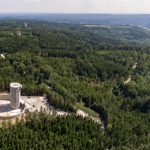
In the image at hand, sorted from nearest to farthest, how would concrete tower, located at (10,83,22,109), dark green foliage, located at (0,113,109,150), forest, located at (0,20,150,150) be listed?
dark green foliage, located at (0,113,109,150), forest, located at (0,20,150,150), concrete tower, located at (10,83,22,109)

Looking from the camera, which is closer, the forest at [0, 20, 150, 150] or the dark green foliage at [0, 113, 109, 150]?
the dark green foliage at [0, 113, 109, 150]

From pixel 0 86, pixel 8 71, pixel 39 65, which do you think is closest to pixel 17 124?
pixel 0 86

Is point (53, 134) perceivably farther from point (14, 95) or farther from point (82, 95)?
point (82, 95)

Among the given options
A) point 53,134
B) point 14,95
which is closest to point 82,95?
point 14,95

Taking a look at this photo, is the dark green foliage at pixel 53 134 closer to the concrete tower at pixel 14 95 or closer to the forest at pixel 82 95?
the forest at pixel 82 95

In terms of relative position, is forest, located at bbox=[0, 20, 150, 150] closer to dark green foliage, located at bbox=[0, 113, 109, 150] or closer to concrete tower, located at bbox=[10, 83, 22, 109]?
dark green foliage, located at bbox=[0, 113, 109, 150]

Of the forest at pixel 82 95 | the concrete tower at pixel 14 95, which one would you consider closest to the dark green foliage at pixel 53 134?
the forest at pixel 82 95

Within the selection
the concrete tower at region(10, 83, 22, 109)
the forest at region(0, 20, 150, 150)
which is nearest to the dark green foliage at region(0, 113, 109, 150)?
the forest at region(0, 20, 150, 150)
